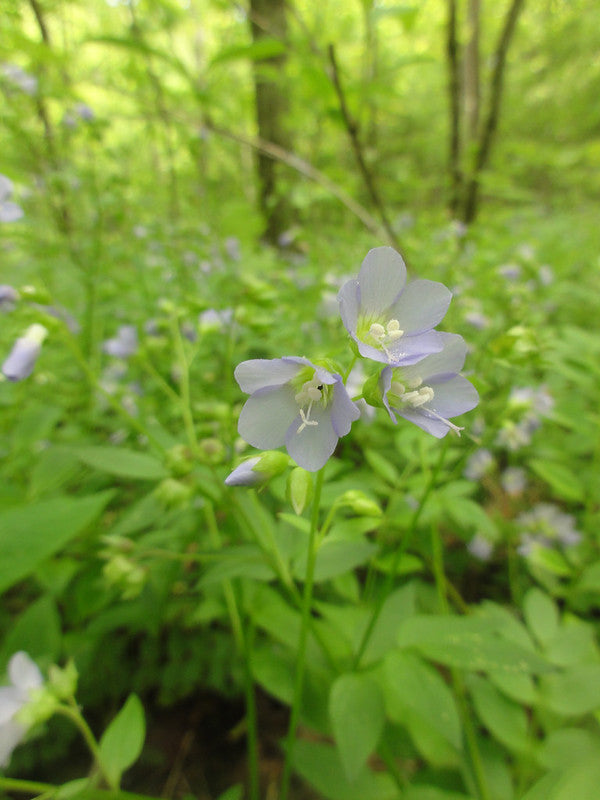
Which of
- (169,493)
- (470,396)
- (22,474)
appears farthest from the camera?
(22,474)

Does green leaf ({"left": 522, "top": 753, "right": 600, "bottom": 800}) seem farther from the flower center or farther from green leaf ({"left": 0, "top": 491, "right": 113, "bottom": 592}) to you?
green leaf ({"left": 0, "top": 491, "right": 113, "bottom": 592})

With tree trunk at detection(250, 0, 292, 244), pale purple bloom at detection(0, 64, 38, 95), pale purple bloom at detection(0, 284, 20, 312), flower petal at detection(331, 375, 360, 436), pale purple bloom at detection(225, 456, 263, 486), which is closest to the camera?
flower petal at detection(331, 375, 360, 436)

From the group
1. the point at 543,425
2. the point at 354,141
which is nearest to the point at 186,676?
the point at 543,425

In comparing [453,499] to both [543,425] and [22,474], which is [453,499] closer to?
[543,425]

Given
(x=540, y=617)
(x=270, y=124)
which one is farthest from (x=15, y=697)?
(x=270, y=124)

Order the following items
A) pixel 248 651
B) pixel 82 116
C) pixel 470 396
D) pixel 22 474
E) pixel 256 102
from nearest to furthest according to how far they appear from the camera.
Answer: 1. pixel 470 396
2. pixel 248 651
3. pixel 22 474
4. pixel 82 116
5. pixel 256 102

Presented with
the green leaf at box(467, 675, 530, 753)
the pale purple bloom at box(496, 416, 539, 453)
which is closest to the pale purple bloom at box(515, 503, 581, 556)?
the pale purple bloom at box(496, 416, 539, 453)

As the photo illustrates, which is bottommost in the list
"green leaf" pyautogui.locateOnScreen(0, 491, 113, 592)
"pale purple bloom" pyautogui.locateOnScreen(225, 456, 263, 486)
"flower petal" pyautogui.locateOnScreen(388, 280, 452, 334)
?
"green leaf" pyautogui.locateOnScreen(0, 491, 113, 592)

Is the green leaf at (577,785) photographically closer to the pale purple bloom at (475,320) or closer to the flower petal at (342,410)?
the flower petal at (342,410)
